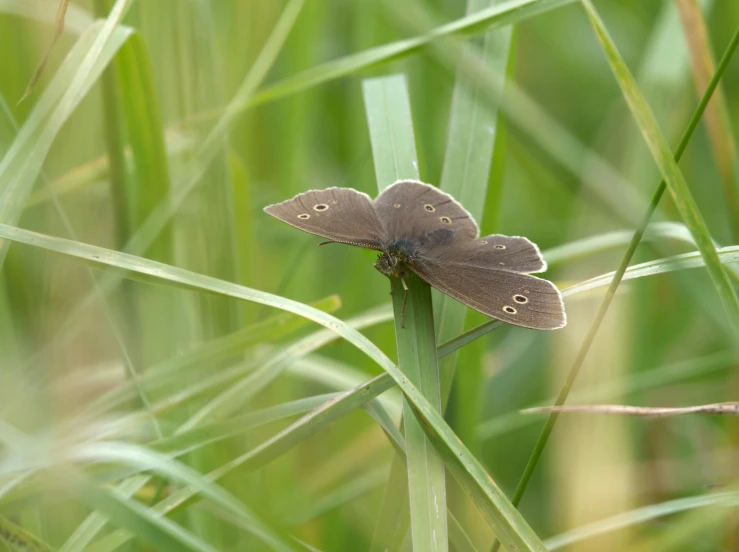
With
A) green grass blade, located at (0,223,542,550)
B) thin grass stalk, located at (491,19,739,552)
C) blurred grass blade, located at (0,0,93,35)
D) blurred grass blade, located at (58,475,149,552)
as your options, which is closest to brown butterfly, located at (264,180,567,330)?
thin grass stalk, located at (491,19,739,552)

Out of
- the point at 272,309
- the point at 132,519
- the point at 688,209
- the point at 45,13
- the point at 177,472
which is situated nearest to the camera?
the point at 132,519

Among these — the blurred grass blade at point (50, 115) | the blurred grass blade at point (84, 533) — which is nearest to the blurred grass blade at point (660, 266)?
the blurred grass blade at point (84, 533)

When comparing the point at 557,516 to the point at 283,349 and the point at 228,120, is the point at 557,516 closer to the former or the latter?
the point at 283,349

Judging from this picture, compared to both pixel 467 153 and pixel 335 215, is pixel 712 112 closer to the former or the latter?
pixel 467 153

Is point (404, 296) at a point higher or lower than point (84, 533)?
higher

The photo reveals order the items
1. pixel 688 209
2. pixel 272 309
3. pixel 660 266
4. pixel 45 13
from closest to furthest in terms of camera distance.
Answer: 1. pixel 688 209
2. pixel 660 266
3. pixel 45 13
4. pixel 272 309

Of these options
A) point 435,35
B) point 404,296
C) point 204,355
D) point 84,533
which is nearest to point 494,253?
point 404,296

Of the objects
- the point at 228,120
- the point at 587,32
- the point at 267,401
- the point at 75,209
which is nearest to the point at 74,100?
the point at 228,120
